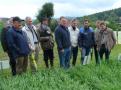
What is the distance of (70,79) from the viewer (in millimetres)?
9867

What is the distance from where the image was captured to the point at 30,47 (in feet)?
36.8

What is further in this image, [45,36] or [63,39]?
[45,36]

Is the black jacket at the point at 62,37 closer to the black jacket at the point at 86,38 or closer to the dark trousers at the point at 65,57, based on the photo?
the dark trousers at the point at 65,57

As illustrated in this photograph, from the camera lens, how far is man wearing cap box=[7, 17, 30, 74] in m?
10.5

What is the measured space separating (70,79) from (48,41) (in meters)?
2.80

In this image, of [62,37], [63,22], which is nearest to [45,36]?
[62,37]

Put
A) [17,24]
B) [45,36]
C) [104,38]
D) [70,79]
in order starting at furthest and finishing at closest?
[104,38] → [45,36] → [17,24] → [70,79]

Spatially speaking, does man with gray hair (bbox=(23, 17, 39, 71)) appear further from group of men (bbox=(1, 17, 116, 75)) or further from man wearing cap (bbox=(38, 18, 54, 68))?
man wearing cap (bbox=(38, 18, 54, 68))

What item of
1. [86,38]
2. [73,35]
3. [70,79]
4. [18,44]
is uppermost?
[18,44]

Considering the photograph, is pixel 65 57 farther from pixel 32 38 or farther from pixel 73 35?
pixel 32 38

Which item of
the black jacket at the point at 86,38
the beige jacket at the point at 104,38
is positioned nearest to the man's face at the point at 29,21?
the black jacket at the point at 86,38

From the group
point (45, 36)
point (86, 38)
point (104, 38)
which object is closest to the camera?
point (45, 36)

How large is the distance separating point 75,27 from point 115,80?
2.87 m

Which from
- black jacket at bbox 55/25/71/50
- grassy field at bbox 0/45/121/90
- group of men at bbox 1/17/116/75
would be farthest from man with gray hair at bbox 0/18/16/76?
black jacket at bbox 55/25/71/50
